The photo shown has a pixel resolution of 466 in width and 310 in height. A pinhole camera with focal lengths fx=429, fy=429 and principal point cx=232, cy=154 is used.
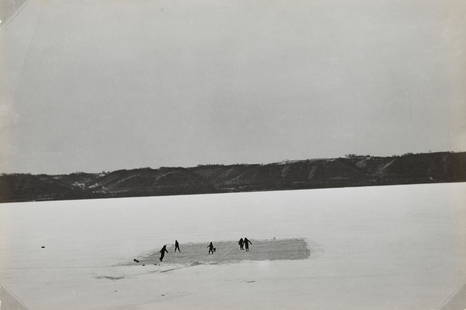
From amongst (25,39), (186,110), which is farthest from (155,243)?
(25,39)

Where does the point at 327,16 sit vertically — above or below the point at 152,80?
above

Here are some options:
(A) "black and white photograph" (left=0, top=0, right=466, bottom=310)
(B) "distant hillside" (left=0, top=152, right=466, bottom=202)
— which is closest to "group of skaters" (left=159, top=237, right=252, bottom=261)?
(A) "black and white photograph" (left=0, top=0, right=466, bottom=310)

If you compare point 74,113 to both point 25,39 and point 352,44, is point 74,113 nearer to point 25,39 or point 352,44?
point 25,39

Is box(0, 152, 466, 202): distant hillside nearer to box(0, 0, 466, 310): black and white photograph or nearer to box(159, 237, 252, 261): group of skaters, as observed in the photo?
box(0, 0, 466, 310): black and white photograph

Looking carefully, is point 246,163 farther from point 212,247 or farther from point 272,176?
point 212,247

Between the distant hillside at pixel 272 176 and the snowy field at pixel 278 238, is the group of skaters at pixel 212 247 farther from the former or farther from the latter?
the distant hillside at pixel 272 176

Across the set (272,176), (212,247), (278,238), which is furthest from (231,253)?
(272,176)
